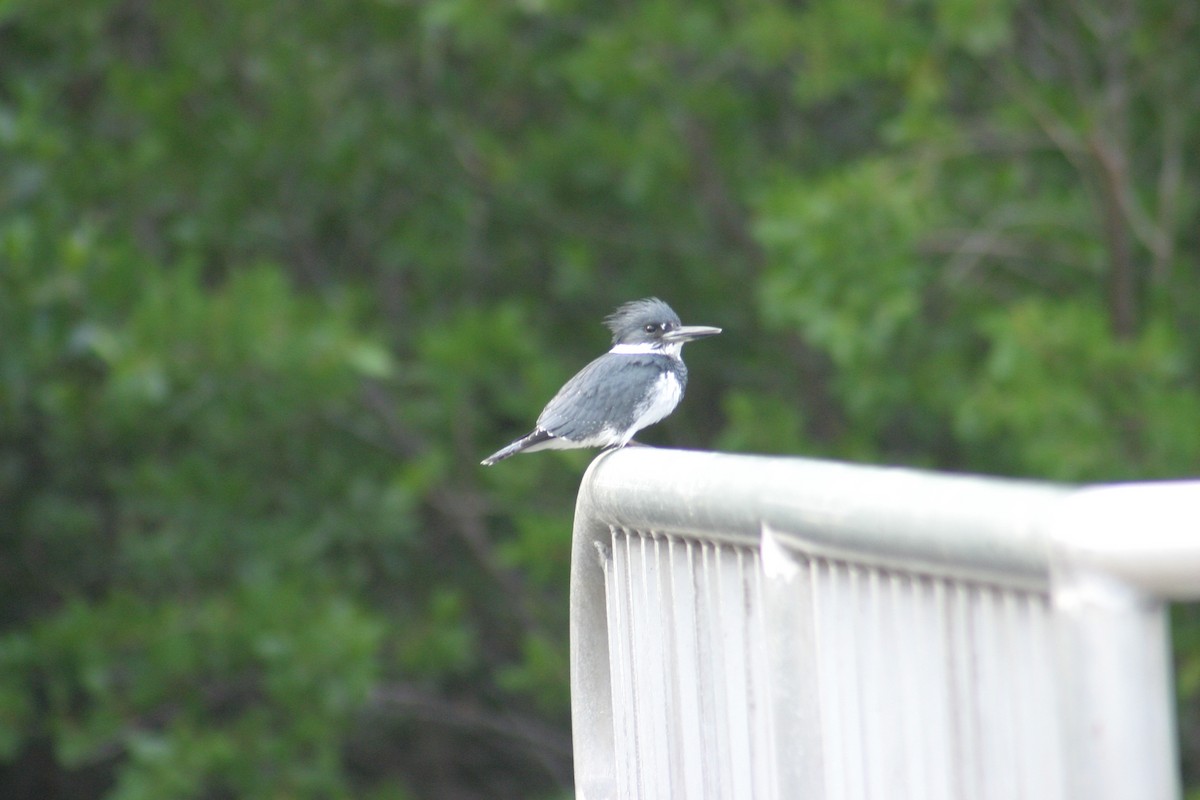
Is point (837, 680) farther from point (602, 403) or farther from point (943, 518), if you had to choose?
point (602, 403)

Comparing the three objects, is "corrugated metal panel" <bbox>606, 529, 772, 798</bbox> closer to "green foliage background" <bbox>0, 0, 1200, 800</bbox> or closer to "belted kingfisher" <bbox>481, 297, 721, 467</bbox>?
"belted kingfisher" <bbox>481, 297, 721, 467</bbox>

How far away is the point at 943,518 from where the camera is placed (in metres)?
1.18

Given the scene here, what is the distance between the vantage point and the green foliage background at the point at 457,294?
523cm

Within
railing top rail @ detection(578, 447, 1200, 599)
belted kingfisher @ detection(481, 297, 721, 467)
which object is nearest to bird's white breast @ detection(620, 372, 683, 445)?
belted kingfisher @ detection(481, 297, 721, 467)

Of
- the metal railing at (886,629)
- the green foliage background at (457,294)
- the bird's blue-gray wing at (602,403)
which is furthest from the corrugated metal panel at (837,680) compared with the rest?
the green foliage background at (457,294)

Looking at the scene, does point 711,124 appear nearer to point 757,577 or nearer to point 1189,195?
point 1189,195

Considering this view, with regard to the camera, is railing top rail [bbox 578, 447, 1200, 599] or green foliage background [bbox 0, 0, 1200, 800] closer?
railing top rail [bbox 578, 447, 1200, 599]

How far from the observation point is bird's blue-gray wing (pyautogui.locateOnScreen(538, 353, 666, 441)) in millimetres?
3506

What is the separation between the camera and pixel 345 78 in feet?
22.0

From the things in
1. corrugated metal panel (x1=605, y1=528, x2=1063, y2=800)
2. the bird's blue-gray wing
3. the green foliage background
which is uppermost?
the green foliage background

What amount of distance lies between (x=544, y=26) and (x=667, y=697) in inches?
207

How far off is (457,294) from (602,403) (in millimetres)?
3729

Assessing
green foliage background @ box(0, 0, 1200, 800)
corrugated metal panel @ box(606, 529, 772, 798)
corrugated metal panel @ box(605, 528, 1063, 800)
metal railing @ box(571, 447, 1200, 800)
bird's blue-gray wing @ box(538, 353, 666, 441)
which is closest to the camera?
metal railing @ box(571, 447, 1200, 800)

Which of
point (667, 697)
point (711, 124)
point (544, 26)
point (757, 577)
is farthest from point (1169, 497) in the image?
point (544, 26)
